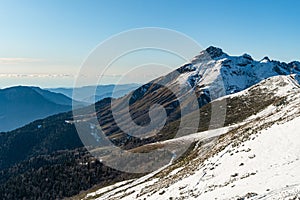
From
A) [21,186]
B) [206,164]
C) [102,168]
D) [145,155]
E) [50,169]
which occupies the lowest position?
[21,186]

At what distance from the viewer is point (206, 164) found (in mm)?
39688

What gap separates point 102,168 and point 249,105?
6950 centimetres

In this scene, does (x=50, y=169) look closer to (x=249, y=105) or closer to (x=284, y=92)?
(x=249, y=105)

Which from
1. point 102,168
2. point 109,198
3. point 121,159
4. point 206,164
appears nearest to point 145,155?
point 121,159

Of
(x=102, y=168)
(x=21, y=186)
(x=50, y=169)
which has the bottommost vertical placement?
(x=21, y=186)

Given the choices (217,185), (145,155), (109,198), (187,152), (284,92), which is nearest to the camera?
(217,185)

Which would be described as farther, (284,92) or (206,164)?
(284,92)

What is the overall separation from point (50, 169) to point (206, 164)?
102 m

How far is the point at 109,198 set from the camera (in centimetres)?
5678

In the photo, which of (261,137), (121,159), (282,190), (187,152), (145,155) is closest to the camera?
(282,190)

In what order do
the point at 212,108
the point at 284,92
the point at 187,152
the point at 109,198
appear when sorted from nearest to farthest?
the point at 109,198 < the point at 187,152 < the point at 284,92 < the point at 212,108

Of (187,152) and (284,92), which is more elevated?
(284,92)

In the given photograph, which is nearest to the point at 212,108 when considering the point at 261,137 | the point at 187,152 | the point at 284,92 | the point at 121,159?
the point at 284,92

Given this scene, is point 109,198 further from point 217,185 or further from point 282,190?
point 282,190
